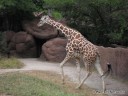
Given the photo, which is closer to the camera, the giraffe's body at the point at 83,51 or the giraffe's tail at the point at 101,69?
the giraffe's body at the point at 83,51

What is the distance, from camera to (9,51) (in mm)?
18219

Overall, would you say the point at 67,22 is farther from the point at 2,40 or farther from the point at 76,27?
the point at 2,40

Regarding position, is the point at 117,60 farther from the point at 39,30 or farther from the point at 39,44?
the point at 39,44

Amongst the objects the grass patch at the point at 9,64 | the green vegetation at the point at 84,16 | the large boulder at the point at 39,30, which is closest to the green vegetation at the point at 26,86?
the grass patch at the point at 9,64

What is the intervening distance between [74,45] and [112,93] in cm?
186

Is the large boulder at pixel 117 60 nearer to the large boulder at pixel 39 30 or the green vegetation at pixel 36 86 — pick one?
the green vegetation at pixel 36 86

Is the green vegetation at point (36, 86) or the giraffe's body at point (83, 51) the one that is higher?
the giraffe's body at point (83, 51)

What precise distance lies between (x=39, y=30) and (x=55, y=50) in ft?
7.16

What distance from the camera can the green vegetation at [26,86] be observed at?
396 inches

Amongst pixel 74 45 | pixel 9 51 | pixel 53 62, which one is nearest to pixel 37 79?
pixel 74 45

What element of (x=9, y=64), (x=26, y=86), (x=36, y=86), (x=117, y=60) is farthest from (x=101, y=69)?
(x=9, y=64)

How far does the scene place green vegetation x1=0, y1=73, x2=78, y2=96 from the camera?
1006 centimetres

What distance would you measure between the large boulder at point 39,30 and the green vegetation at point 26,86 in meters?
6.14

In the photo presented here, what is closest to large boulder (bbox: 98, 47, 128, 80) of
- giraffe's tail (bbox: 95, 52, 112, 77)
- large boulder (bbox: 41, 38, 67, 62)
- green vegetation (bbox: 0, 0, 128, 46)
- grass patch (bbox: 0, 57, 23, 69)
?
giraffe's tail (bbox: 95, 52, 112, 77)
